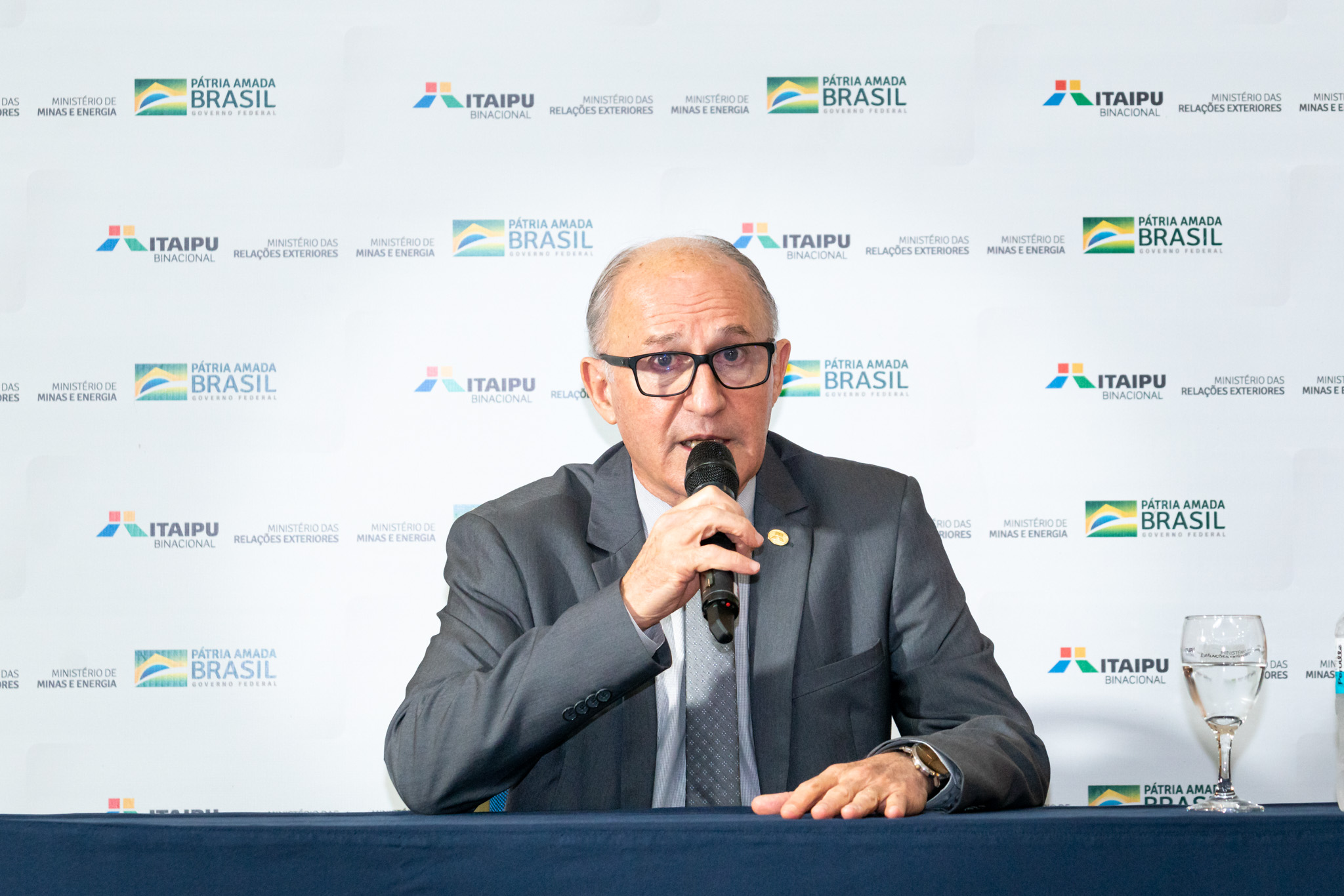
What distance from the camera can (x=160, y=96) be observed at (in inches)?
134

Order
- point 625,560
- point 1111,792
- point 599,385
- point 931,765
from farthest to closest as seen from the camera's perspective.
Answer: point 1111,792 < point 599,385 < point 625,560 < point 931,765

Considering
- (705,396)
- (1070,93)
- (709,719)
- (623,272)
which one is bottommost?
(709,719)

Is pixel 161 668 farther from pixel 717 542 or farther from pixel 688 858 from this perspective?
pixel 688 858

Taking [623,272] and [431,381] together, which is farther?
[431,381]

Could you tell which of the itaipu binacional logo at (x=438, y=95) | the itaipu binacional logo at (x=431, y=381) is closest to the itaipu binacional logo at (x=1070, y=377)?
the itaipu binacional logo at (x=431, y=381)

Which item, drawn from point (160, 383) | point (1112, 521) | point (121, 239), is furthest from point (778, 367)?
point (121, 239)

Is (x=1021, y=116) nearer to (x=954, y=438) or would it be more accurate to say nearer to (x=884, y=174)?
(x=884, y=174)

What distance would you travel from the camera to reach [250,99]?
340 centimetres

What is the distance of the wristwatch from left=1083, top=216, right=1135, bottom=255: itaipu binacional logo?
2.42m

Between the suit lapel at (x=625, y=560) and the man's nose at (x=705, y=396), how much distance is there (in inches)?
10.8

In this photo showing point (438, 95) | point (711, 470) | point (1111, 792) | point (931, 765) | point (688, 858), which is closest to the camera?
point (688, 858)

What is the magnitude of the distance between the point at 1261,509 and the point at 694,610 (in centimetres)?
228

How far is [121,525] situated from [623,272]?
2147mm

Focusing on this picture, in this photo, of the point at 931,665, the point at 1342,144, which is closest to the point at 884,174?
the point at 1342,144
